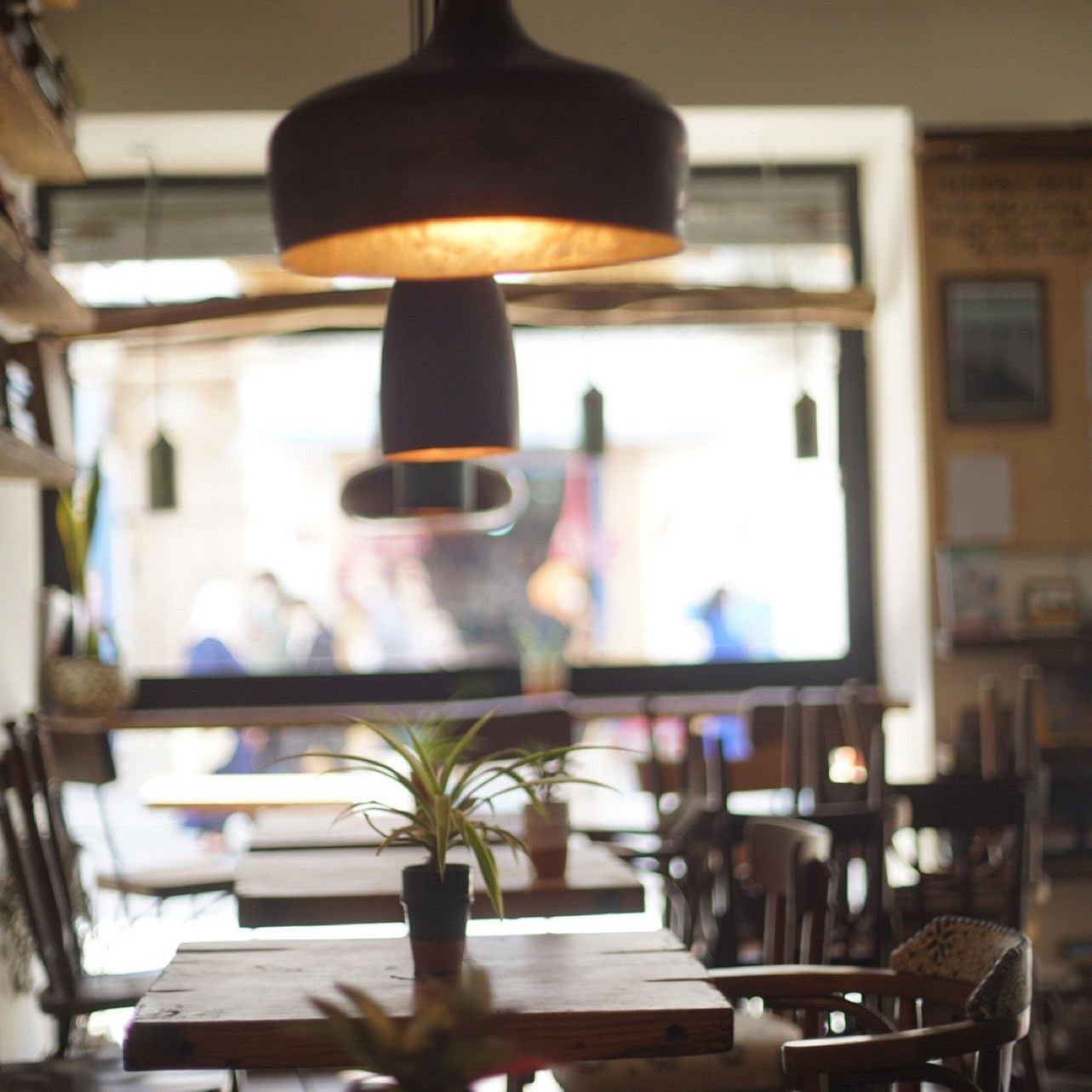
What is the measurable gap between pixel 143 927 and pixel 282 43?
3.31 m

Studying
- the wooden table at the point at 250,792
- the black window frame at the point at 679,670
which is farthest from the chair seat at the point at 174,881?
the black window frame at the point at 679,670

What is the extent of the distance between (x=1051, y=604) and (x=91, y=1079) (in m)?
3.85

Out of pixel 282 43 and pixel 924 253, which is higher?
pixel 282 43

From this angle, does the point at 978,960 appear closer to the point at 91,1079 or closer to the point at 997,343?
the point at 91,1079

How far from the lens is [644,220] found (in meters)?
1.44

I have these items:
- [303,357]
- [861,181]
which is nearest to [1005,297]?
[861,181]

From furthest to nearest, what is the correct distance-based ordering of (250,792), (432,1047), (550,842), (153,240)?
1. (153,240)
2. (250,792)
3. (550,842)
4. (432,1047)

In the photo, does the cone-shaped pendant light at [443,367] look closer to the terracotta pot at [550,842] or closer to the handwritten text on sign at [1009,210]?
the terracotta pot at [550,842]

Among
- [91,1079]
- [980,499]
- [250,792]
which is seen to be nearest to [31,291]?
[250,792]

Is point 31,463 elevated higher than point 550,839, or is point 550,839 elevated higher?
point 31,463

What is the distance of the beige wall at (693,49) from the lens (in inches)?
214

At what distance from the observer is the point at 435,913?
7.22 ft

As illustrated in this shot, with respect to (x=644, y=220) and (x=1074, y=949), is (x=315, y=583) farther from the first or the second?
(x=644, y=220)

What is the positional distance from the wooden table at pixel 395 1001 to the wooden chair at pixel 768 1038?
1.07ft
